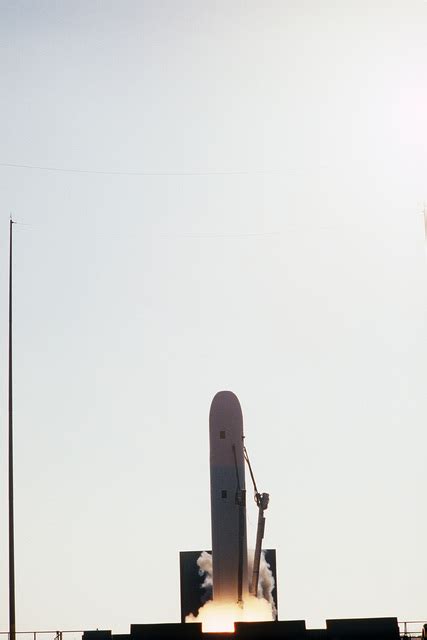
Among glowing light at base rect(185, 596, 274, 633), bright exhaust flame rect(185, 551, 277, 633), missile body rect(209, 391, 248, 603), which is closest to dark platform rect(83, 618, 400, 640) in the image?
bright exhaust flame rect(185, 551, 277, 633)

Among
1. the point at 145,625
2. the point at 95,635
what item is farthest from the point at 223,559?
the point at 145,625

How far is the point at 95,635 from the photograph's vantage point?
39.2 meters

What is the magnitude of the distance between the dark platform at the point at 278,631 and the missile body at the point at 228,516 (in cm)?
2199

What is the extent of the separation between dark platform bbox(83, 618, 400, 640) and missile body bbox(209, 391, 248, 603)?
22.0m

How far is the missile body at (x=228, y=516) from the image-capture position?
5322 cm

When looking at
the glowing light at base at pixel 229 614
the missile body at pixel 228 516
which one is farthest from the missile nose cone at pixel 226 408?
the glowing light at base at pixel 229 614

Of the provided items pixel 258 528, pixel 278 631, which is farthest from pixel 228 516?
pixel 278 631

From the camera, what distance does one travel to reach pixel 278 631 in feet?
94.5

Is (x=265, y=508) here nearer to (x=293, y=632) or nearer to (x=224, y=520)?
(x=224, y=520)

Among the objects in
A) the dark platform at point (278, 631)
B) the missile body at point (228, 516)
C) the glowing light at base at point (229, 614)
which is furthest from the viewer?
the glowing light at base at point (229, 614)

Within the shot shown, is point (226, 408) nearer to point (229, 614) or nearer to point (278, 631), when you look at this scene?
point (229, 614)

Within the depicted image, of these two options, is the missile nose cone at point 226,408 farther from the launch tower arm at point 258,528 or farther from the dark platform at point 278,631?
the dark platform at point 278,631

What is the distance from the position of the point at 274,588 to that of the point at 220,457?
35.2 feet

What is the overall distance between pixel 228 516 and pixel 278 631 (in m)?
24.7
